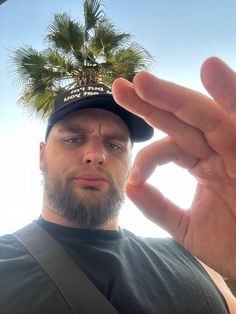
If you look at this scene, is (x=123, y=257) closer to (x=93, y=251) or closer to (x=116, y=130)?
(x=93, y=251)

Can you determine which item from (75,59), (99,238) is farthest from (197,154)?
(75,59)

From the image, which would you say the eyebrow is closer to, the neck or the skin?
the neck

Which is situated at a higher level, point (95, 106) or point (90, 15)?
point (90, 15)

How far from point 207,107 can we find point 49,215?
1217mm

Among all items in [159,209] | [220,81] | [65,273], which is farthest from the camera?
[65,273]

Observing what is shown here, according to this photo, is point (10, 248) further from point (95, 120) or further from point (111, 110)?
point (111, 110)

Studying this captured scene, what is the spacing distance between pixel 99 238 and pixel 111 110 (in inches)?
29.9

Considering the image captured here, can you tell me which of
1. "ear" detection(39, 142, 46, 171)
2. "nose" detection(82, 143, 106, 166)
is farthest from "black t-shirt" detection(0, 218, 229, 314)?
"ear" detection(39, 142, 46, 171)

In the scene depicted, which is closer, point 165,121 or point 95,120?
point 165,121

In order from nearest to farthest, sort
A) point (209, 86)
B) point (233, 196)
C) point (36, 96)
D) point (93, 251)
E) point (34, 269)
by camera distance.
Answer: point (209, 86) < point (233, 196) < point (34, 269) < point (93, 251) < point (36, 96)

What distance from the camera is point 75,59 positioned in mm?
5863

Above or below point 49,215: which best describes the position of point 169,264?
below

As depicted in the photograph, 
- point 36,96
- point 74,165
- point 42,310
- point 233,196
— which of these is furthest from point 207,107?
point 36,96

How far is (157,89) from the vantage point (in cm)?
68
